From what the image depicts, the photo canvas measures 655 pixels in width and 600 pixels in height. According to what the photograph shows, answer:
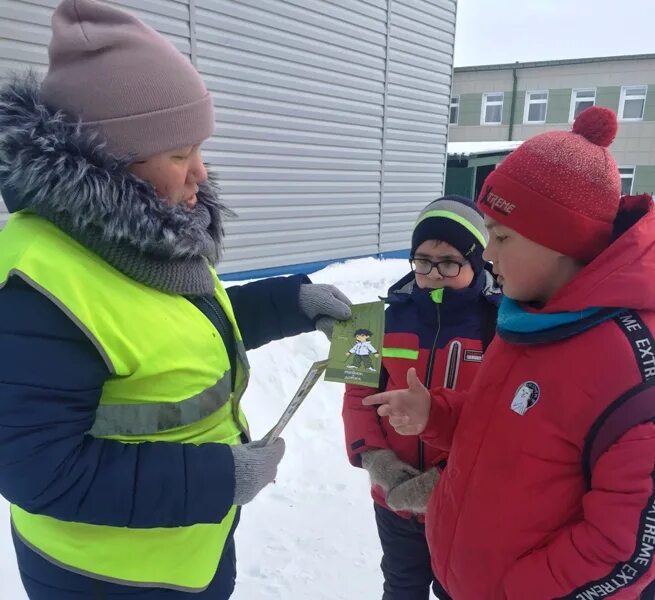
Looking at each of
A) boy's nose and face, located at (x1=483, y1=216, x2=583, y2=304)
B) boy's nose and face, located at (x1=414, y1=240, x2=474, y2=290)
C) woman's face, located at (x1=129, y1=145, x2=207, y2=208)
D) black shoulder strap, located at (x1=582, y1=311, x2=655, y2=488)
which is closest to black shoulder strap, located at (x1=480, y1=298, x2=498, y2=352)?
boy's nose and face, located at (x1=414, y1=240, x2=474, y2=290)

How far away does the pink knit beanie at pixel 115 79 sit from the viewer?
1.14m

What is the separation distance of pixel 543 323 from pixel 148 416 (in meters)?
0.93

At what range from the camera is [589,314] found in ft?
3.79

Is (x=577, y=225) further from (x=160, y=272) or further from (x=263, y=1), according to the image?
(x=263, y=1)

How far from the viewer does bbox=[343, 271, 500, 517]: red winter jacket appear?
184 centimetres

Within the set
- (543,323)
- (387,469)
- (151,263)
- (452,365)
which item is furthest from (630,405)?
(151,263)

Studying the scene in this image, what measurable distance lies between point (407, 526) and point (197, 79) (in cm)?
164

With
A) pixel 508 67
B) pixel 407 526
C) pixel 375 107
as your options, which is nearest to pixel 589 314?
pixel 407 526

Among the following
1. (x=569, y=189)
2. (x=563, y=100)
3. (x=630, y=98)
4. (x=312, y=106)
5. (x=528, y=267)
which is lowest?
(x=563, y=100)

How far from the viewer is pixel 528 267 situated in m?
1.32

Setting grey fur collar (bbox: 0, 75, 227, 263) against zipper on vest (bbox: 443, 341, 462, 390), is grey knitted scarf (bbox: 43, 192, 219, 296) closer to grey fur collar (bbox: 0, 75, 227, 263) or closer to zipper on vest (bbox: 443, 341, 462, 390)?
grey fur collar (bbox: 0, 75, 227, 263)

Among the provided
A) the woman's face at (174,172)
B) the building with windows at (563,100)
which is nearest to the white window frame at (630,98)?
the building with windows at (563,100)

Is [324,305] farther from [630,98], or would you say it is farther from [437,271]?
[630,98]

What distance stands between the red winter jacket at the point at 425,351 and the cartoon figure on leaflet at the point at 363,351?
440mm
